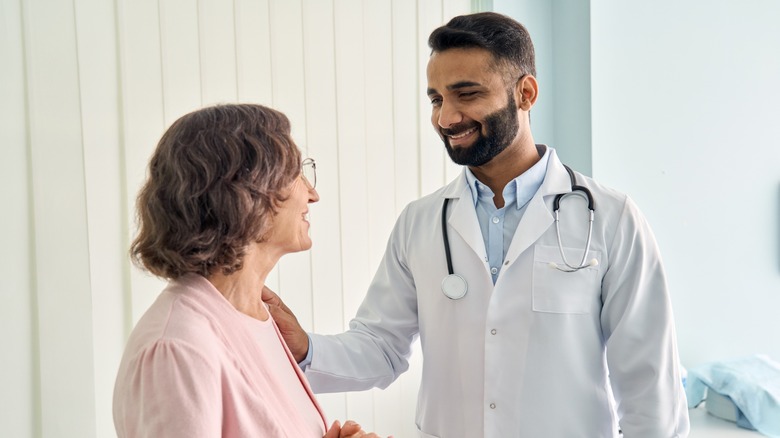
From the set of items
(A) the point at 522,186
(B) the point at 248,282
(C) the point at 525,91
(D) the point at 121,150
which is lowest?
(B) the point at 248,282

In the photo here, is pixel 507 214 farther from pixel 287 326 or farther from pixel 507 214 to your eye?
pixel 287 326

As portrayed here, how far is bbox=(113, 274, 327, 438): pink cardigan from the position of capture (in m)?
0.82

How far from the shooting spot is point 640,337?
56.1 inches

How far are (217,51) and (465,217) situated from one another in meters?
0.82

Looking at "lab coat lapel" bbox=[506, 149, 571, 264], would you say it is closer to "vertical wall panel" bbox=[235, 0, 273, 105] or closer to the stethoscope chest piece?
the stethoscope chest piece

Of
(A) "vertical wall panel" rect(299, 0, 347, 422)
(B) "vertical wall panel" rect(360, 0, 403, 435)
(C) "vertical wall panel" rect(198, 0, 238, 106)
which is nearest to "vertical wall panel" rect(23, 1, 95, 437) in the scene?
(C) "vertical wall panel" rect(198, 0, 238, 106)

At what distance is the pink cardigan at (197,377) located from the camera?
2.68ft

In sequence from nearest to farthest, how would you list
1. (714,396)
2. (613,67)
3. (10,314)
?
(10,314) → (714,396) → (613,67)

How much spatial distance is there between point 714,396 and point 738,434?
0.20m

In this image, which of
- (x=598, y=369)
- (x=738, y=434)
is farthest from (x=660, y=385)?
(x=738, y=434)

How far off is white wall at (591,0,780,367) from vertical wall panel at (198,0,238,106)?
55.7 inches

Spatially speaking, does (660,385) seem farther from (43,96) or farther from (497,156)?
(43,96)

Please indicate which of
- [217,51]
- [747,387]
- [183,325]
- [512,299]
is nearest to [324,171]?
[217,51]

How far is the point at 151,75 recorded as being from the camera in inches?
67.7
